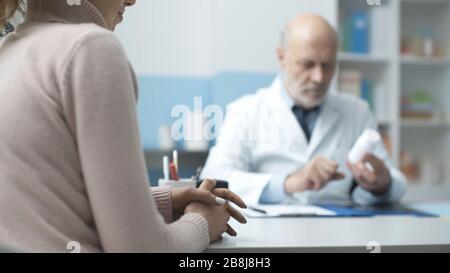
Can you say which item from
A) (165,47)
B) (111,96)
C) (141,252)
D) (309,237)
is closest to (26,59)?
(111,96)

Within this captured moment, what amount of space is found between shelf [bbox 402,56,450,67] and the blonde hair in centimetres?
219

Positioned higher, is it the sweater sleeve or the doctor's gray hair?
the doctor's gray hair

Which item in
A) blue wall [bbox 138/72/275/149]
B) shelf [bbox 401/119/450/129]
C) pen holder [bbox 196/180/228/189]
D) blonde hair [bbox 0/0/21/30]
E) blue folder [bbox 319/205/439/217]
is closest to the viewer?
blonde hair [bbox 0/0/21/30]

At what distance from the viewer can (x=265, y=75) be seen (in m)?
1.55

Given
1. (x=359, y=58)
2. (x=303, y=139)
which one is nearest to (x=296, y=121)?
(x=303, y=139)

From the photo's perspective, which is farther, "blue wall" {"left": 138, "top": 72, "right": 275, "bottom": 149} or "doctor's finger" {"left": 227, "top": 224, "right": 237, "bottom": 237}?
"blue wall" {"left": 138, "top": 72, "right": 275, "bottom": 149}

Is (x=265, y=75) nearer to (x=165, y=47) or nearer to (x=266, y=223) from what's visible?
(x=165, y=47)

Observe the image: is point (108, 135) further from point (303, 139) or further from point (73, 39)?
point (303, 139)

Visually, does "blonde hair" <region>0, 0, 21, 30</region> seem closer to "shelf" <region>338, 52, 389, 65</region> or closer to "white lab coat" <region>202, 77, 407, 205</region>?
"white lab coat" <region>202, 77, 407, 205</region>

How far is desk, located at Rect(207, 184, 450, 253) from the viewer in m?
0.70

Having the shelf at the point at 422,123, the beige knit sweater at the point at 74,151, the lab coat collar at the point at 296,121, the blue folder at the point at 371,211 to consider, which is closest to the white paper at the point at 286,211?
the blue folder at the point at 371,211

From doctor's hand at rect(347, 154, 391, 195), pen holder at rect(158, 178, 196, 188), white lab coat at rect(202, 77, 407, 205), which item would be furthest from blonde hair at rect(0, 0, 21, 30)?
doctor's hand at rect(347, 154, 391, 195)

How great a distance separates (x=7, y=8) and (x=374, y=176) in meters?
0.98

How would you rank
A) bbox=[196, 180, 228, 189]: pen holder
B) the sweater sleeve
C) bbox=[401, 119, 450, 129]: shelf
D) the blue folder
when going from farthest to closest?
1. bbox=[401, 119, 450, 129]: shelf
2. the blue folder
3. bbox=[196, 180, 228, 189]: pen holder
4. the sweater sleeve
